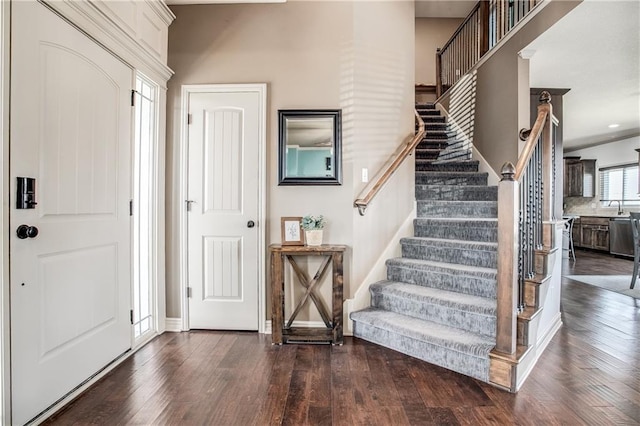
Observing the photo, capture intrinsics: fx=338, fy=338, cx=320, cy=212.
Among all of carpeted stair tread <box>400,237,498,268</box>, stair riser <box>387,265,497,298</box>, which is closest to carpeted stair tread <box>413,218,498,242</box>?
carpeted stair tread <box>400,237,498,268</box>

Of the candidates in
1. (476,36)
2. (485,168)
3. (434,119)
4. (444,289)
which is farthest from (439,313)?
(476,36)

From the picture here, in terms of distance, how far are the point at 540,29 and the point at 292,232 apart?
2.93 metres

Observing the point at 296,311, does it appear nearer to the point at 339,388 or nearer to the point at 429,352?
the point at 339,388

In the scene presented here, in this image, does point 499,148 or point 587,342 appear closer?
point 587,342

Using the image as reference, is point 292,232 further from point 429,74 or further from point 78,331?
point 429,74

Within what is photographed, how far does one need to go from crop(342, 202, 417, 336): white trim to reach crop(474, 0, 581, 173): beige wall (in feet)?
4.67

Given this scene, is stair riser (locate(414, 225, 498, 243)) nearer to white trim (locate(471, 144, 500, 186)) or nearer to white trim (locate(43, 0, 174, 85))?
white trim (locate(471, 144, 500, 186))

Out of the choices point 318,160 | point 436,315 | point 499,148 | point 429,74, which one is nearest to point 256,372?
point 436,315

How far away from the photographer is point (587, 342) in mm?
2674

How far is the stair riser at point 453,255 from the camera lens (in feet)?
9.05

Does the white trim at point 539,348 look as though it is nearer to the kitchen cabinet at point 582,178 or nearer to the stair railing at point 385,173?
the stair railing at point 385,173

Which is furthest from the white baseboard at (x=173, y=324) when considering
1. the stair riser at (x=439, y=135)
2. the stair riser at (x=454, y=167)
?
the stair riser at (x=439, y=135)

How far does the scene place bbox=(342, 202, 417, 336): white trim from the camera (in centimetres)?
290

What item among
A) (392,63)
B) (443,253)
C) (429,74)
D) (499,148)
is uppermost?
(429,74)
